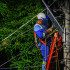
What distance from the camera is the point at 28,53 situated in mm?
7012

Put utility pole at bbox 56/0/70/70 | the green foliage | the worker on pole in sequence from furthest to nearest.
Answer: the green foliage → the worker on pole → utility pole at bbox 56/0/70/70

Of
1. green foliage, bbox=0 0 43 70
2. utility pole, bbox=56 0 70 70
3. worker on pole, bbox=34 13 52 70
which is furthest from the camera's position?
A: green foliage, bbox=0 0 43 70

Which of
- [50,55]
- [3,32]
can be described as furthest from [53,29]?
[3,32]

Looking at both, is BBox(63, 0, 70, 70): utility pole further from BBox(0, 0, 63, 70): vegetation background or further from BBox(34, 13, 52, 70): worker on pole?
BBox(0, 0, 63, 70): vegetation background

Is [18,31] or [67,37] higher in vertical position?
[18,31]

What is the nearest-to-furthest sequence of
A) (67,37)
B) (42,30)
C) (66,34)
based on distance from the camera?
(66,34) < (67,37) < (42,30)

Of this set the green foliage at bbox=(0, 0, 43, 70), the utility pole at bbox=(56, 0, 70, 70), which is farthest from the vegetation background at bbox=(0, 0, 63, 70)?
the utility pole at bbox=(56, 0, 70, 70)

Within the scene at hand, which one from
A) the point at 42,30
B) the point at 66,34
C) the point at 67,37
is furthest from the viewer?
the point at 42,30

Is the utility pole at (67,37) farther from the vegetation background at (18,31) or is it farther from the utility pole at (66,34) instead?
the vegetation background at (18,31)

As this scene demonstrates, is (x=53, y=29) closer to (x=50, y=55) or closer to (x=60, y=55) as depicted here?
(x=50, y=55)

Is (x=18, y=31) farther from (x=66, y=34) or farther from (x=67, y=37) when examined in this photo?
(x=66, y=34)

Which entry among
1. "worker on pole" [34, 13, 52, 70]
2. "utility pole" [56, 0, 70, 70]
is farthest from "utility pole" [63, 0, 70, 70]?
"worker on pole" [34, 13, 52, 70]

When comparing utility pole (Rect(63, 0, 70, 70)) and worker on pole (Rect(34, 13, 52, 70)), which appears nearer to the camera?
utility pole (Rect(63, 0, 70, 70))

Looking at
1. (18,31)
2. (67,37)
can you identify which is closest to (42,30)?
(67,37)
